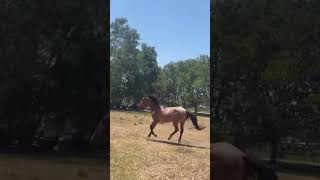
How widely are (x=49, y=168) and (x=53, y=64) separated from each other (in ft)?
3.39

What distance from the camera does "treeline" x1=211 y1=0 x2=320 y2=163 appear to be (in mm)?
3820

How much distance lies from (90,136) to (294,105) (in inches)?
78.2

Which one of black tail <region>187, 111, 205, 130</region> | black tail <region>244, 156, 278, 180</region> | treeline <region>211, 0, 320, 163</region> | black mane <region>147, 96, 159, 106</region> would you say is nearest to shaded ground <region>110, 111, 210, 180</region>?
black tail <region>187, 111, 205, 130</region>

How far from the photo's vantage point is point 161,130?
604cm

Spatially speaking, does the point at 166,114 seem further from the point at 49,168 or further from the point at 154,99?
the point at 49,168

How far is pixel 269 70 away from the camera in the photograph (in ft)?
12.8

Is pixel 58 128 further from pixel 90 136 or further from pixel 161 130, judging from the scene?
pixel 161 130

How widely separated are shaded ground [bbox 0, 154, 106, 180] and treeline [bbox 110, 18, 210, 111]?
1828mm

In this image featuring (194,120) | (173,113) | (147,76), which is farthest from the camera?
(147,76)

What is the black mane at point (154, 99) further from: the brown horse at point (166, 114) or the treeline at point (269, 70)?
the treeline at point (269, 70)

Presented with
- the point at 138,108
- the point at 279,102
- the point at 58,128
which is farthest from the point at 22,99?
the point at 279,102

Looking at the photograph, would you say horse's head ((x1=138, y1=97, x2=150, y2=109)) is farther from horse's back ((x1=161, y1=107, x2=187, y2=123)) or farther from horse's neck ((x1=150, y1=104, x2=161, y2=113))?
horse's back ((x1=161, y1=107, x2=187, y2=123))

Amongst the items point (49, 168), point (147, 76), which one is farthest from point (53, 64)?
point (147, 76)

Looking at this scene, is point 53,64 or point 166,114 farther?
point 166,114
